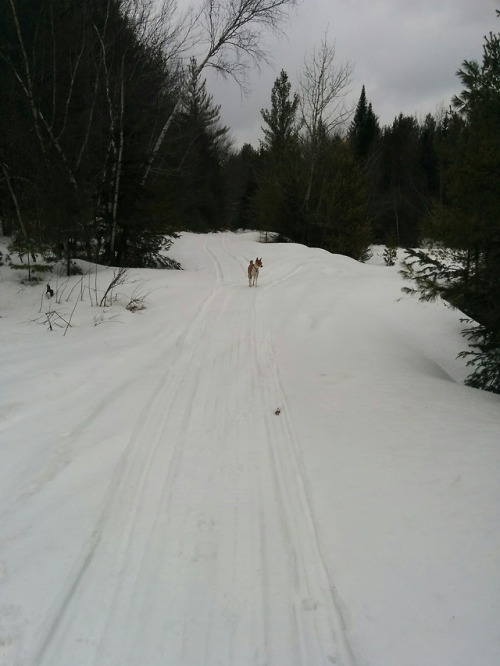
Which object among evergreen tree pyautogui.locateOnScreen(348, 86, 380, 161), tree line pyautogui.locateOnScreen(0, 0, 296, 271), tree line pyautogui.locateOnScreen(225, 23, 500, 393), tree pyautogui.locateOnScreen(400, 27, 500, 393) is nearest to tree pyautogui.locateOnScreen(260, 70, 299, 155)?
tree line pyautogui.locateOnScreen(225, 23, 500, 393)

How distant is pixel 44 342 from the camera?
582 cm

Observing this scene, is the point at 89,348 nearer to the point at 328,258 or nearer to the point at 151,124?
the point at 151,124

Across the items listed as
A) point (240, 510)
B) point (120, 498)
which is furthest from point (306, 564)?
point (120, 498)

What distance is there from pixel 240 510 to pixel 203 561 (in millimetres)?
498

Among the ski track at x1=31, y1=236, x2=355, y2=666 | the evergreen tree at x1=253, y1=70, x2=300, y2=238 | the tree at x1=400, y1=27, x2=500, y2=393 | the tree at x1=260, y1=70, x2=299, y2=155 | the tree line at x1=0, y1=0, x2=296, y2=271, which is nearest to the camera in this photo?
the ski track at x1=31, y1=236, x2=355, y2=666

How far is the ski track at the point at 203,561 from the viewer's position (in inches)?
72.8

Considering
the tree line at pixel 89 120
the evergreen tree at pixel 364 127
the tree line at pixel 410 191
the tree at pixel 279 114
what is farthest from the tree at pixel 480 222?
the evergreen tree at pixel 364 127

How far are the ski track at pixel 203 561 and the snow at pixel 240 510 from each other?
1cm

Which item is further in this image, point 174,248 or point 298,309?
point 174,248

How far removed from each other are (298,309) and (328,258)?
920cm

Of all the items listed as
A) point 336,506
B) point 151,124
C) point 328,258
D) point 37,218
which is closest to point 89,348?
point 336,506

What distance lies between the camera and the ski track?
72.8 inches

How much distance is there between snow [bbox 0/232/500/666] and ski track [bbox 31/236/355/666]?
0.01 m

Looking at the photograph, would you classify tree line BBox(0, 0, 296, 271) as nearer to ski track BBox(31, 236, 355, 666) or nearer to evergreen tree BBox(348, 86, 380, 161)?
ski track BBox(31, 236, 355, 666)
